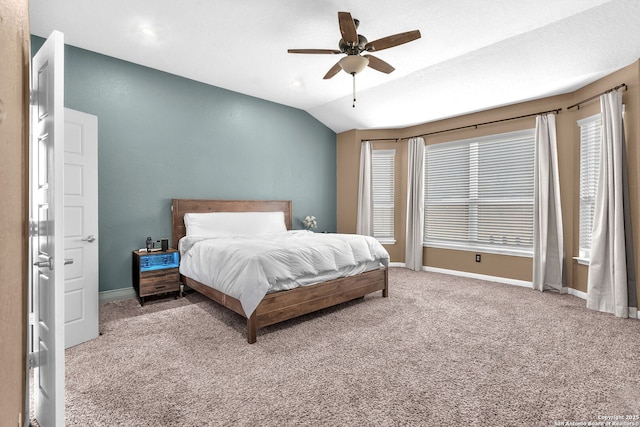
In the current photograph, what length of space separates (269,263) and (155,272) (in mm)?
1762

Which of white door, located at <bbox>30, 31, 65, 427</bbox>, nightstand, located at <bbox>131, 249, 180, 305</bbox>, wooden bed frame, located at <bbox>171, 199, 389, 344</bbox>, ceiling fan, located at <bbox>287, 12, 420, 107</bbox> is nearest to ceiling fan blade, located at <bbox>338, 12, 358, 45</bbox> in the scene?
ceiling fan, located at <bbox>287, 12, 420, 107</bbox>

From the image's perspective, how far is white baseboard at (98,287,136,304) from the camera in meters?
3.58

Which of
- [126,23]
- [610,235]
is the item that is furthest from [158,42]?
[610,235]

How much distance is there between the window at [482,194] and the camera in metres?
4.48

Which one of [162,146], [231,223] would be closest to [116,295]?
[231,223]

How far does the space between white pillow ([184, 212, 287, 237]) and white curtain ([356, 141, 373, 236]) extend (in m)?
1.65

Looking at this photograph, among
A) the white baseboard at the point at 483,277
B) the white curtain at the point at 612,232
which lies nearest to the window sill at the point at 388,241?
the white baseboard at the point at 483,277

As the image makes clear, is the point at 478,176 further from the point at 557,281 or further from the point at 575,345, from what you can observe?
the point at 575,345

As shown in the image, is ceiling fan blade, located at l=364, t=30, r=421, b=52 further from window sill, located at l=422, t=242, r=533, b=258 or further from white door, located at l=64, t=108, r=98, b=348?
window sill, located at l=422, t=242, r=533, b=258

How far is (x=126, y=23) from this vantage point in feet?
10.00

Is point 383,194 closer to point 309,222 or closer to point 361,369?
point 309,222

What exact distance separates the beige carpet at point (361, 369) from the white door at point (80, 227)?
209 mm

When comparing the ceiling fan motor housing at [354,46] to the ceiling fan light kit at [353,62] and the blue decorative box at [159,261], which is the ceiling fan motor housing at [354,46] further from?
the blue decorative box at [159,261]

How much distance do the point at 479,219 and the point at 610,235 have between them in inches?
70.4
